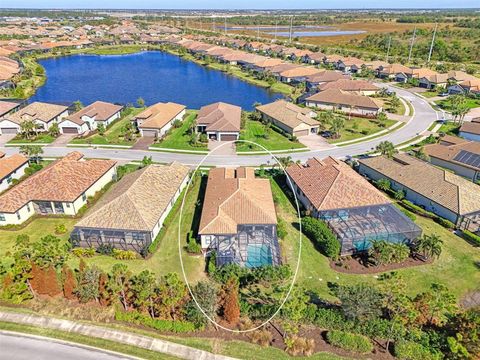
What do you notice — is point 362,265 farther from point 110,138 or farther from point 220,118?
point 110,138

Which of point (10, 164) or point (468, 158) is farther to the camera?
point (468, 158)

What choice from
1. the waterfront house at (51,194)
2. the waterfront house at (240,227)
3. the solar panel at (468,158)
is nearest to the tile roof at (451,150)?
the solar panel at (468,158)

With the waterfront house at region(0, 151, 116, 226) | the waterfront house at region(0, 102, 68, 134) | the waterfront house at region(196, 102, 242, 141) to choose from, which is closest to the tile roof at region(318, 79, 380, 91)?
the waterfront house at region(196, 102, 242, 141)

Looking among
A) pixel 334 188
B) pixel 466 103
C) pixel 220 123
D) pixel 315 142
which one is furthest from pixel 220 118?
pixel 466 103

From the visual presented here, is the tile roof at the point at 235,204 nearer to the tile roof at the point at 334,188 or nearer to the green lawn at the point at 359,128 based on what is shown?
the tile roof at the point at 334,188

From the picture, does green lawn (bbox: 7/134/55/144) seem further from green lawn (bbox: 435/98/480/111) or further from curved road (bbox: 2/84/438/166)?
green lawn (bbox: 435/98/480/111)

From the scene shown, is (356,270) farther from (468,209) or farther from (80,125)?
(80,125)
